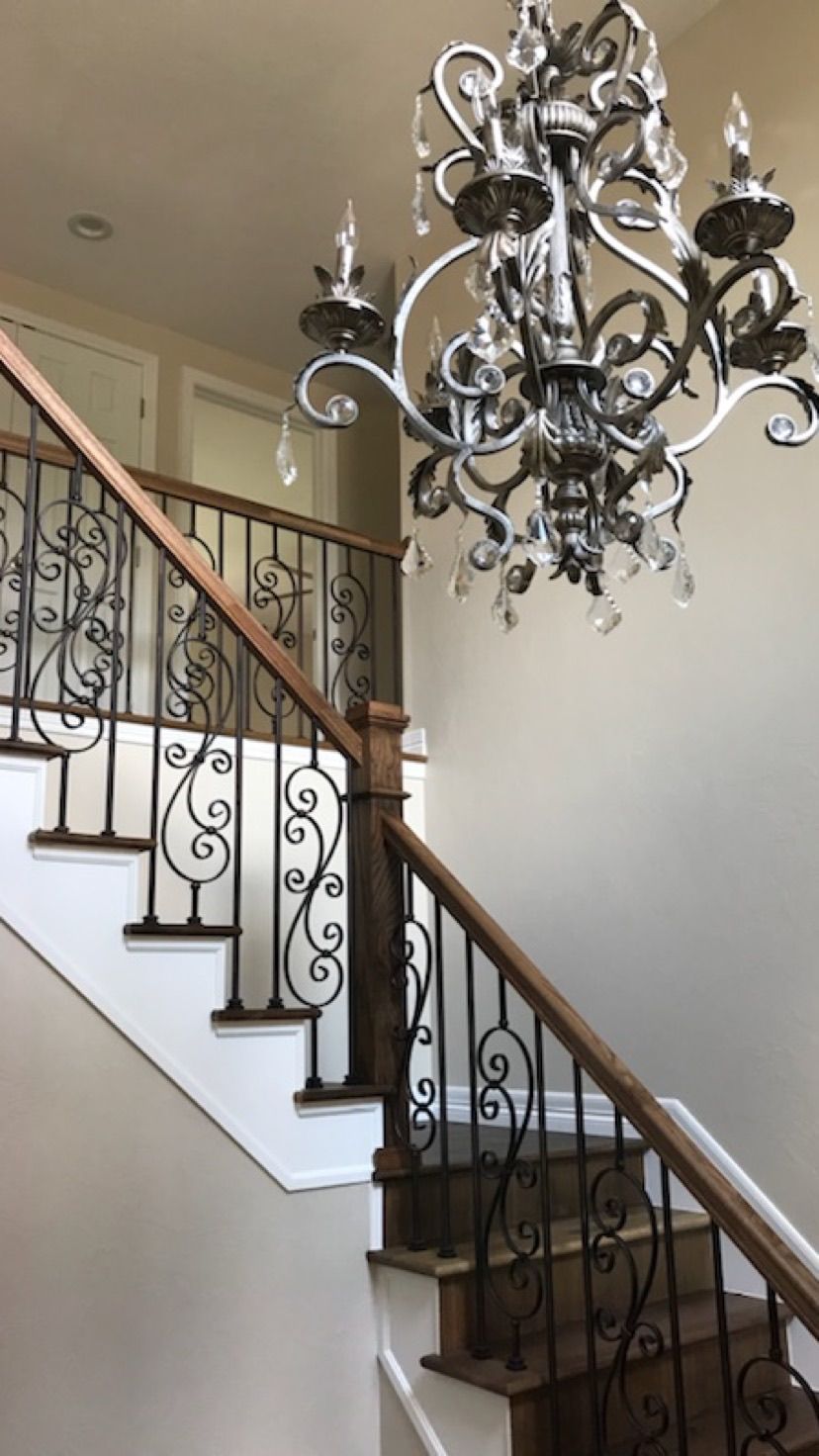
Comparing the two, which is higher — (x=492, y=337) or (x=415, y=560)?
(x=492, y=337)

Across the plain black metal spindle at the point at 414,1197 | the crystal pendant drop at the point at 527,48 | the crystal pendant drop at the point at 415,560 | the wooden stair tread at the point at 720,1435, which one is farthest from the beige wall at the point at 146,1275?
the crystal pendant drop at the point at 527,48

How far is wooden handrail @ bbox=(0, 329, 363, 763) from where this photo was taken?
2.80 m

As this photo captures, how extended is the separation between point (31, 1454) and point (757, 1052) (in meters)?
2.10

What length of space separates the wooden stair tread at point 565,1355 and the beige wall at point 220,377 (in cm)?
465

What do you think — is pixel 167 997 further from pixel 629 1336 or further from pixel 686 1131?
pixel 686 1131

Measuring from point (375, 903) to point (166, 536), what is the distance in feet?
3.67

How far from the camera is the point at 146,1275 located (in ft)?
8.07

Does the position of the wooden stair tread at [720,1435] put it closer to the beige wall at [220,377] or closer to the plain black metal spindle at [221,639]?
the plain black metal spindle at [221,639]

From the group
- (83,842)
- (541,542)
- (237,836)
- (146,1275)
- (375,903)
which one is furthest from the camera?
(375,903)

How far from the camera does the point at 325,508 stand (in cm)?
659

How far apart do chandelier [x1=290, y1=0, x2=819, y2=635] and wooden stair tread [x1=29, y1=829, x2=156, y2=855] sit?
39.7 inches

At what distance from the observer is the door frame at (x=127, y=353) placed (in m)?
5.62

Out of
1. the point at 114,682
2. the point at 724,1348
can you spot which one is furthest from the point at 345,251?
the point at 724,1348

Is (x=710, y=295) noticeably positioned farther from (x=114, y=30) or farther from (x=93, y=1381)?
(x=114, y=30)
